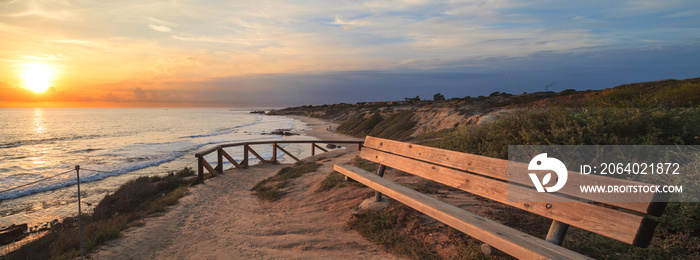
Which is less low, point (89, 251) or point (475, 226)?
point (475, 226)

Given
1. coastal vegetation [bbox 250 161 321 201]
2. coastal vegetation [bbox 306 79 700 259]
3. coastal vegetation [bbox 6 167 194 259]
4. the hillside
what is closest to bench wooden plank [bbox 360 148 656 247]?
coastal vegetation [bbox 306 79 700 259]

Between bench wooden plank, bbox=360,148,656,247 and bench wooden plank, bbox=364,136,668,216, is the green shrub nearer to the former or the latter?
bench wooden plank, bbox=364,136,668,216

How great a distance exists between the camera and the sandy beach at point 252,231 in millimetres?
4086

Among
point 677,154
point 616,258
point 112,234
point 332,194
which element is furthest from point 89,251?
point 677,154

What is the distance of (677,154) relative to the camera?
3.94m

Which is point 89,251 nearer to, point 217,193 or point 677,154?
point 217,193

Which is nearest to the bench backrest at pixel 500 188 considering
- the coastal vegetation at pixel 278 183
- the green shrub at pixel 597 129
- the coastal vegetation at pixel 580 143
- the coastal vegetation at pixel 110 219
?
the coastal vegetation at pixel 580 143

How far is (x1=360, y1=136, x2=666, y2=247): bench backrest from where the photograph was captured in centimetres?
219

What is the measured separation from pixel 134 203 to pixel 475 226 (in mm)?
9420

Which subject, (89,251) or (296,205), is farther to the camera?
(296,205)

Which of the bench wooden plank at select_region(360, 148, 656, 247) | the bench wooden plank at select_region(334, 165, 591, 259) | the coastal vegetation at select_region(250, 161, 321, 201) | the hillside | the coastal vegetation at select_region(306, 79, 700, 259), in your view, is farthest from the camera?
the hillside

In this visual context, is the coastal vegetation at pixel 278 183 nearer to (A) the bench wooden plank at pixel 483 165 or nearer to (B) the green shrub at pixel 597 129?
(A) the bench wooden plank at pixel 483 165

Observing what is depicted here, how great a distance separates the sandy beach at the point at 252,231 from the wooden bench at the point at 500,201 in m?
0.86

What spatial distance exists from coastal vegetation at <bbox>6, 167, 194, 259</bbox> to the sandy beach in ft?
0.79
